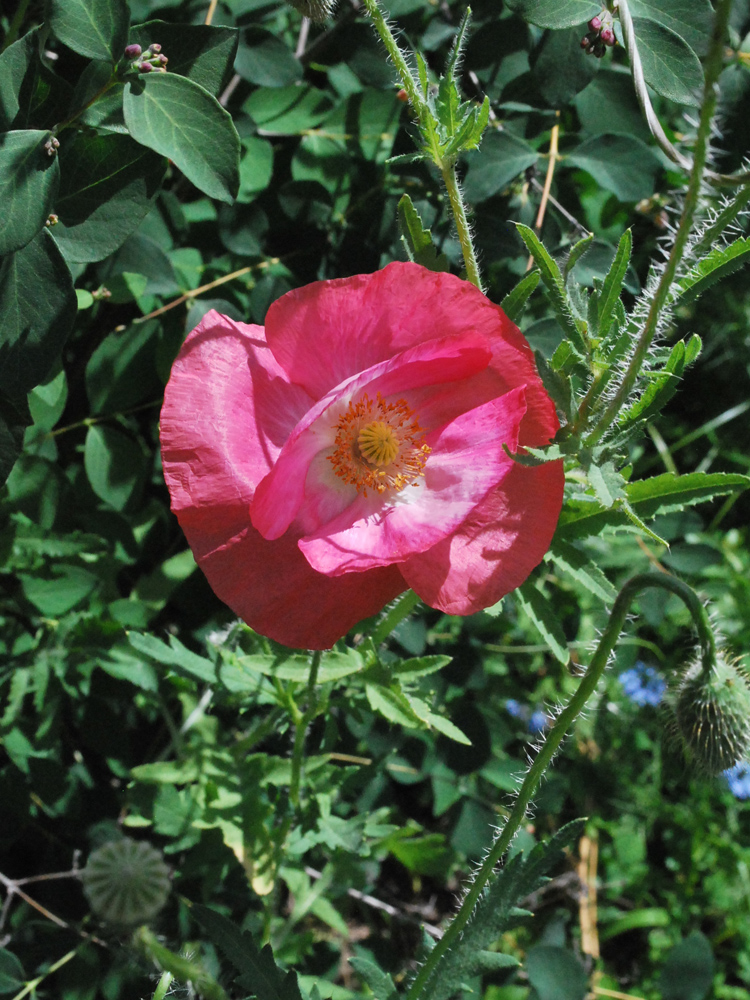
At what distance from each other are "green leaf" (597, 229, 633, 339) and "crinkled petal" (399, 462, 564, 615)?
0.85 feet

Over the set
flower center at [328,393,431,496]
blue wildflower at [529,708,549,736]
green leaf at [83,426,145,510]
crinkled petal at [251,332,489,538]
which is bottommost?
blue wildflower at [529,708,549,736]

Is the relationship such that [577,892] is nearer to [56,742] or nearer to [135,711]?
[135,711]

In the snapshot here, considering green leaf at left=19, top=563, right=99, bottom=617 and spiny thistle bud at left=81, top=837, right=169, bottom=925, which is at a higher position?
green leaf at left=19, top=563, right=99, bottom=617

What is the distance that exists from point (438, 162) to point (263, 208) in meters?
0.87

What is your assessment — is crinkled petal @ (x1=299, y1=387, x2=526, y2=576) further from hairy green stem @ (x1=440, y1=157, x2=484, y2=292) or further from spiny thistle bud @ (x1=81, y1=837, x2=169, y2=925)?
spiny thistle bud @ (x1=81, y1=837, x2=169, y2=925)

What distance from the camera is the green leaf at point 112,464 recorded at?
188 centimetres

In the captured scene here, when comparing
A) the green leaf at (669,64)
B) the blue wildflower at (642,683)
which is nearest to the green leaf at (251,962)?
the green leaf at (669,64)

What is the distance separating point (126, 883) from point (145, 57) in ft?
5.36

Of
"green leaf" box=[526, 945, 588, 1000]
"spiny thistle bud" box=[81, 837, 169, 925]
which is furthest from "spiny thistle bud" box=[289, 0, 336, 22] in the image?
"green leaf" box=[526, 945, 588, 1000]

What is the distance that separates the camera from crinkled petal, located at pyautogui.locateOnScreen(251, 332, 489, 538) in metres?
1.28

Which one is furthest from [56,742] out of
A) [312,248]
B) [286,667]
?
[312,248]

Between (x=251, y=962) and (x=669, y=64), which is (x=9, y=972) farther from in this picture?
(x=669, y=64)

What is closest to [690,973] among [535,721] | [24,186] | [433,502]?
[535,721]

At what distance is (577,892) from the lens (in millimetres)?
3070
